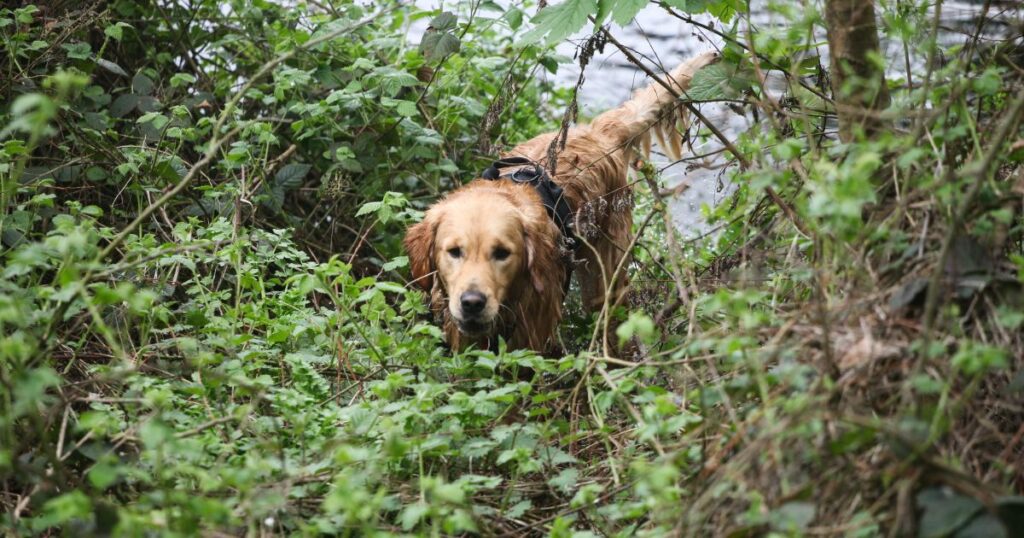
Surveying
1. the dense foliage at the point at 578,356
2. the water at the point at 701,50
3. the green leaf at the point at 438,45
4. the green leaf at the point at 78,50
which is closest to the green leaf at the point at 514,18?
the water at the point at 701,50

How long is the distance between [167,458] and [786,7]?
2001 millimetres

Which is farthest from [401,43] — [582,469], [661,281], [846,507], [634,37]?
[846,507]

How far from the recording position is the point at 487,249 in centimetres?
416

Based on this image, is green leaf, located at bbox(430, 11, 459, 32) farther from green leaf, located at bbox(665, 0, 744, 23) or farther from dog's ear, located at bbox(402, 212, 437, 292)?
green leaf, located at bbox(665, 0, 744, 23)

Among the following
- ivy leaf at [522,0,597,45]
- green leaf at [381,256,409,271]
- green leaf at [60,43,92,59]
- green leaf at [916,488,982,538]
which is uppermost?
ivy leaf at [522,0,597,45]

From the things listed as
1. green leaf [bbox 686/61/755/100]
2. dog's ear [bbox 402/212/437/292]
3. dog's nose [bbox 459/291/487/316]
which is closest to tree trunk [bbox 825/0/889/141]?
green leaf [bbox 686/61/755/100]

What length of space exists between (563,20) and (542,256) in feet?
4.79

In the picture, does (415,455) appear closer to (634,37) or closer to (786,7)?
(786,7)

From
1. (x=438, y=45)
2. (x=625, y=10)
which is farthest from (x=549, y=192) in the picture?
(x=625, y=10)

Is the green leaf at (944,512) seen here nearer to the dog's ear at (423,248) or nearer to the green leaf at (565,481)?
the green leaf at (565,481)

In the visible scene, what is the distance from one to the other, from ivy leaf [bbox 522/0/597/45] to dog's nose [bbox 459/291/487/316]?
3.84 ft

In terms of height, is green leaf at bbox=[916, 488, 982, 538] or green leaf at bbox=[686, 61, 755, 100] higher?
green leaf at bbox=[686, 61, 755, 100]

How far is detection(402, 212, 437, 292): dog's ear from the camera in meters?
4.35

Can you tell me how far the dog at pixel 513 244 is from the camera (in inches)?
159
